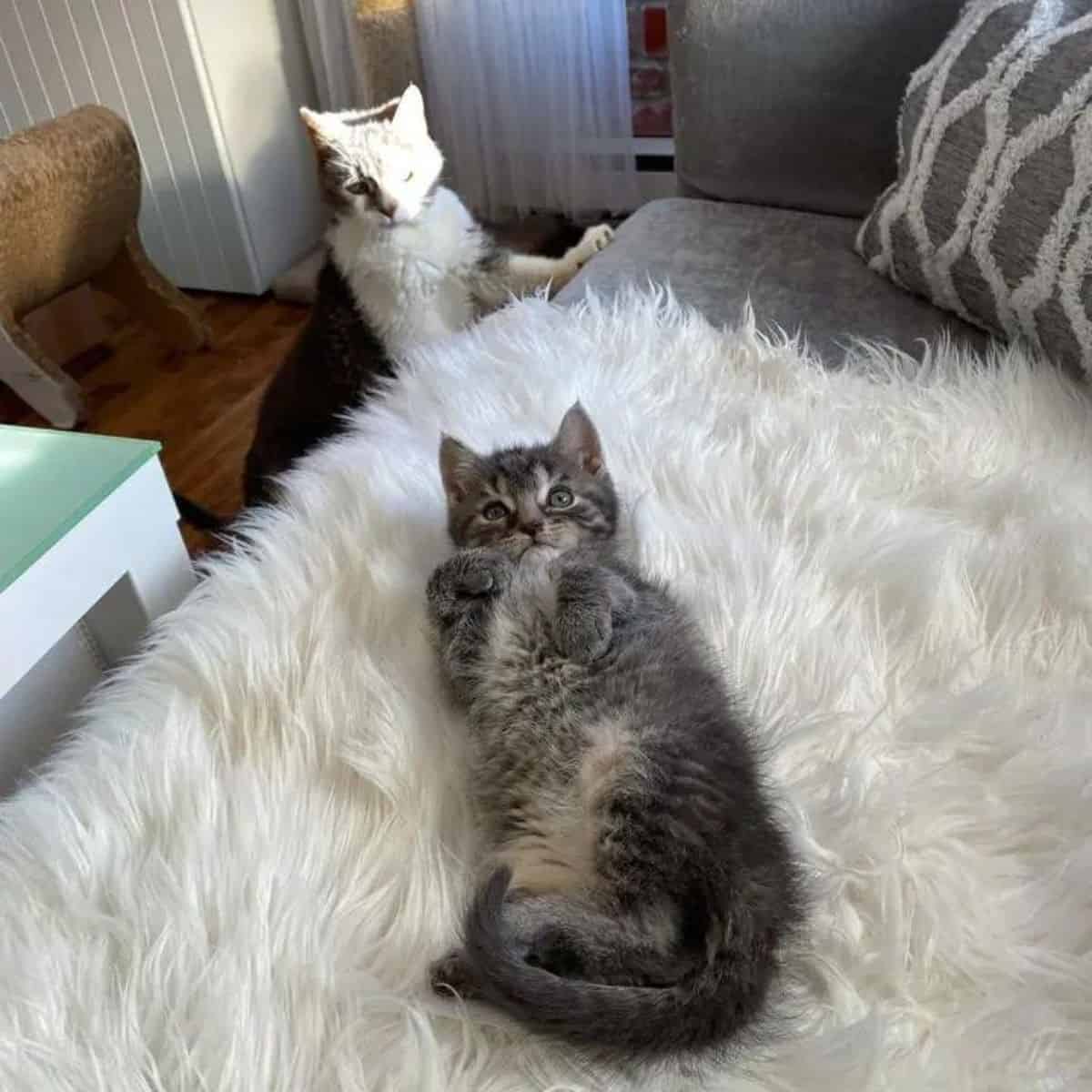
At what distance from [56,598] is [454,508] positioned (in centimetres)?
37

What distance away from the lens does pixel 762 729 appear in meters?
0.81

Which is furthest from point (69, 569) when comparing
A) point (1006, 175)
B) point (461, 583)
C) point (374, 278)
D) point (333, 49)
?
point (333, 49)

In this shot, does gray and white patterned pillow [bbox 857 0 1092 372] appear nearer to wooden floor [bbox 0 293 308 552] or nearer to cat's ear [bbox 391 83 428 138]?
cat's ear [bbox 391 83 428 138]

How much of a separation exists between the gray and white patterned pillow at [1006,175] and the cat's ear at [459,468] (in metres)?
0.63

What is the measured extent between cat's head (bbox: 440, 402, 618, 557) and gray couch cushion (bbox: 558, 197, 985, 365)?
0.39 metres

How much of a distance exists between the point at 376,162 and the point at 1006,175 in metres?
0.91

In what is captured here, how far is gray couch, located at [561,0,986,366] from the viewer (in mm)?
1321

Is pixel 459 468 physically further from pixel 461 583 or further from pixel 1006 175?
pixel 1006 175

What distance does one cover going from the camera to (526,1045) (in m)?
0.63

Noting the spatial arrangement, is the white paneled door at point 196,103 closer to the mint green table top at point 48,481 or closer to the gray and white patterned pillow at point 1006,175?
the mint green table top at point 48,481

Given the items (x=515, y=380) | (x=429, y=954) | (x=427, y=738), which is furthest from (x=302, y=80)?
(x=429, y=954)

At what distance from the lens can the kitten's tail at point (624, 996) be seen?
62 centimetres

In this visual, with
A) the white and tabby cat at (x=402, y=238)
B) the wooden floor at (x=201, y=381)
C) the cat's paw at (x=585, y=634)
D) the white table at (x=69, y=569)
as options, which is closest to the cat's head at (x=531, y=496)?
the cat's paw at (x=585, y=634)

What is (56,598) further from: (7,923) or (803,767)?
(803,767)
